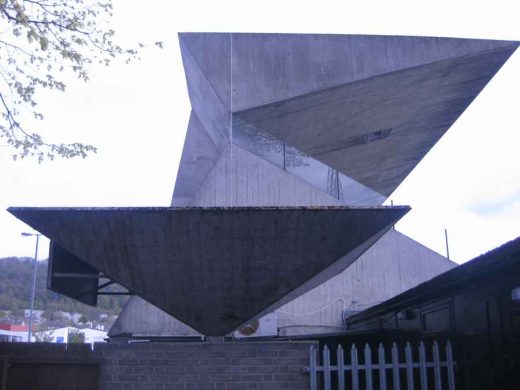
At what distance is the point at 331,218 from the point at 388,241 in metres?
15.1

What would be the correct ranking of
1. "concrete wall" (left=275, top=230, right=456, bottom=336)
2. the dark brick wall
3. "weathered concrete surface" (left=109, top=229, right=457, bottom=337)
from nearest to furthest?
the dark brick wall, "weathered concrete surface" (left=109, top=229, right=457, bottom=337), "concrete wall" (left=275, top=230, right=456, bottom=336)

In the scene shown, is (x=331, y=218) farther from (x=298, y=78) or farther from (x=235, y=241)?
(x=298, y=78)

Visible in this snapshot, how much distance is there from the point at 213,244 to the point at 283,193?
11472mm

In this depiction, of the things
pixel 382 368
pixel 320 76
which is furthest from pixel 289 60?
pixel 382 368

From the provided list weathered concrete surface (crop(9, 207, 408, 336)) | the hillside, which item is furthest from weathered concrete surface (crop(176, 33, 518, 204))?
the hillside

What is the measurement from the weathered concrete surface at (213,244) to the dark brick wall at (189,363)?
2.38ft

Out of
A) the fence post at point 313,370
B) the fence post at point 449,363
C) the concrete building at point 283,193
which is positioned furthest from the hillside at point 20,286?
the fence post at point 449,363

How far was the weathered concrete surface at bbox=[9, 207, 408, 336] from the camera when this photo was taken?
26.2 ft

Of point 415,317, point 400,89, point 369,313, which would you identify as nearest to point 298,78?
point 400,89

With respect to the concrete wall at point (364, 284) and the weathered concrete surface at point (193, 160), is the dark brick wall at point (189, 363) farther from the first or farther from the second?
the weathered concrete surface at point (193, 160)

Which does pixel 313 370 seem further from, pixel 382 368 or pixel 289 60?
pixel 289 60

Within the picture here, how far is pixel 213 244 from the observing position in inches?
320

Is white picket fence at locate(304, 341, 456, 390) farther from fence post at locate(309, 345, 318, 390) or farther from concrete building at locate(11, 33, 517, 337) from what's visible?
concrete building at locate(11, 33, 517, 337)

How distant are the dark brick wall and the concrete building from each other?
28.4 inches
